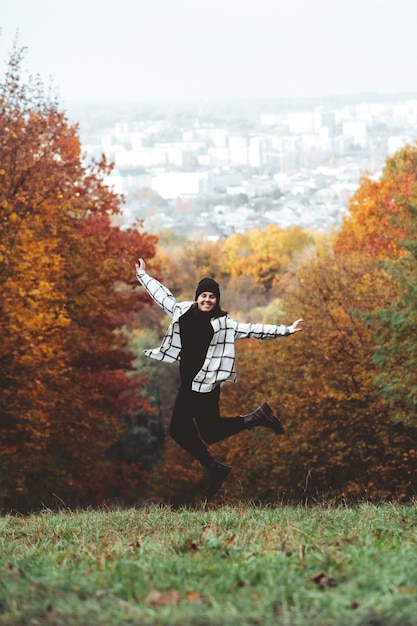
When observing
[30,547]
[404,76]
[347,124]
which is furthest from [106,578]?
[404,76]

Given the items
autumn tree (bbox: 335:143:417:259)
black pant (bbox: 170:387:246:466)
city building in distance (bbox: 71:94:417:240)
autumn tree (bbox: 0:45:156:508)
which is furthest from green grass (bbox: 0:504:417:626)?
city building in distance (bbox: 71:94:417:240)

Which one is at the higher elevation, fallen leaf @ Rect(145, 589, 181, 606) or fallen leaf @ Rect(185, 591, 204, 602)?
fallen leaf @ Rect(145, 589, 181, 606)

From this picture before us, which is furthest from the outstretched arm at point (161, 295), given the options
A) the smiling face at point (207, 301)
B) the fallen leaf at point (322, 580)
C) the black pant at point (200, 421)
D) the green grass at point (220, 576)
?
the fallen leaf at point (322, 580)

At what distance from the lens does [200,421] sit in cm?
1139

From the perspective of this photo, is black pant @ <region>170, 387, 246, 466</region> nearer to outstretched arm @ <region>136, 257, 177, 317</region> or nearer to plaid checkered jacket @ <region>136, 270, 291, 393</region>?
plaid checkered jacket @ <region>136, 270, 291, 393</region>

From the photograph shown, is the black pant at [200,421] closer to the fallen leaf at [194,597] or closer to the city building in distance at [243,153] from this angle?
the fallen leaf at [194,597]

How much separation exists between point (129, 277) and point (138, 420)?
2201 centimetres

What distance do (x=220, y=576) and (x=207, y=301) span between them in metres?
4.48

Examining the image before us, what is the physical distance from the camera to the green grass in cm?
566

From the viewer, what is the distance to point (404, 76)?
634 feet

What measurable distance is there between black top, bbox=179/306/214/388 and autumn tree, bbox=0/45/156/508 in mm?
14801

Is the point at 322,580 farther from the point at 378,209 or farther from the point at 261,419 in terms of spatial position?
the point at 378,209

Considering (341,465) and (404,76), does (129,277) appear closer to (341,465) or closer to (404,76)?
(341,465)

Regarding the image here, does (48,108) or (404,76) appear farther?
(404,76)
